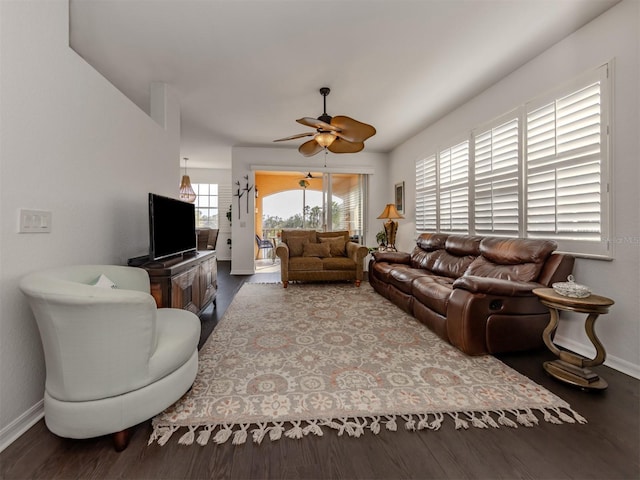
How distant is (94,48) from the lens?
8.77ft

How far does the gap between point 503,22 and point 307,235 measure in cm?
393

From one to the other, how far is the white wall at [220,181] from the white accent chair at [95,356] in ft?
23.4

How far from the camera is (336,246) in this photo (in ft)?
17.4

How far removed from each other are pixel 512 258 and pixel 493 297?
28.1 inches

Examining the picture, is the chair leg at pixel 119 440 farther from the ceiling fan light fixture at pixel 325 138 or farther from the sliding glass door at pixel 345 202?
the sliding glass door at pixel 345 202

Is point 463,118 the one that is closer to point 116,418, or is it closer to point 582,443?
point 582,443

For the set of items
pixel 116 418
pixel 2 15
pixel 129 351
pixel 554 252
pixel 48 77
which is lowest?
pixel 116 418

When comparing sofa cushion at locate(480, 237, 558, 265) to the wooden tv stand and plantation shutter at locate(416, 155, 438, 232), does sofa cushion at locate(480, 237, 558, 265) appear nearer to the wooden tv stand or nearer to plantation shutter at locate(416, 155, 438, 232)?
plantation shutter at locate(416, 155, 438, 232)

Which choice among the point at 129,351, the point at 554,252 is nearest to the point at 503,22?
the point at 554,252

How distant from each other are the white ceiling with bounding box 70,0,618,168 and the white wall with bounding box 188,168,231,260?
4113 mm

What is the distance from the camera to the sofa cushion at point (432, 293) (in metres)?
2.44

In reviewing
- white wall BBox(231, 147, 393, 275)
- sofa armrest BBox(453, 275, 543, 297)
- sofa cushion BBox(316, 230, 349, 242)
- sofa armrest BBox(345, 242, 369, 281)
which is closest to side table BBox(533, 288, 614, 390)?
sofa armrest BBox(453, 275, 543, 297)

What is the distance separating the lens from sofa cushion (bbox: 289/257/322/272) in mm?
4734

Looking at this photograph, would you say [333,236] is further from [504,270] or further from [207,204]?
[207,204]
